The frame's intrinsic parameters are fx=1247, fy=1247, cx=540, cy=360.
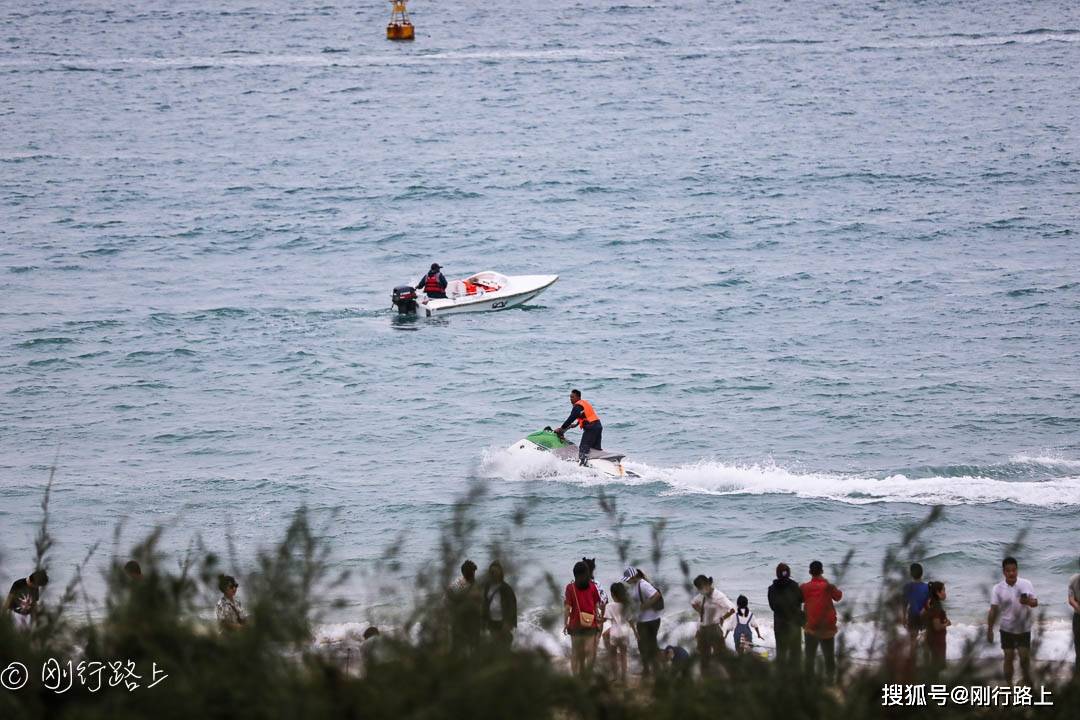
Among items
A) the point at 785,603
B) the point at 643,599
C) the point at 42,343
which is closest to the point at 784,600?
the point at 785,603

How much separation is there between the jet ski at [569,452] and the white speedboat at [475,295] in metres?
10.9

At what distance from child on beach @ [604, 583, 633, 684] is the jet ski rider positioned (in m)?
9.65

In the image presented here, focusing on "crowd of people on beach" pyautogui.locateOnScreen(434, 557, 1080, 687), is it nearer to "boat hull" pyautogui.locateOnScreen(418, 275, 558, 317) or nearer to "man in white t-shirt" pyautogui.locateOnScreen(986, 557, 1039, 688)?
"man in white t-shirt" pyautogui.locateOnScreen(986, 557, 1039, 688)

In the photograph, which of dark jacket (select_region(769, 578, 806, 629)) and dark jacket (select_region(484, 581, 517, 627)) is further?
dark jacket (select_region(769, 578, 806, 629))

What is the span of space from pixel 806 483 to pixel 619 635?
1250cm

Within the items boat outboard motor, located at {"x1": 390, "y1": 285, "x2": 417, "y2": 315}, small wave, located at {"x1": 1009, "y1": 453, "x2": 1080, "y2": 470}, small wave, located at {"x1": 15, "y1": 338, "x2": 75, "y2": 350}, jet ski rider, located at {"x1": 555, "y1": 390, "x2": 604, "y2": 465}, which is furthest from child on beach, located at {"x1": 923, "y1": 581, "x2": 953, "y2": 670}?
small wave, located at {"x1": 15, "y1": 338, "x2": 75, "y2": 350}

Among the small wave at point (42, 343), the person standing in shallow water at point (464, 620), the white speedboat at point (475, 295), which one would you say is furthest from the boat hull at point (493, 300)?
the person standing in shallow water at point (464, 620)

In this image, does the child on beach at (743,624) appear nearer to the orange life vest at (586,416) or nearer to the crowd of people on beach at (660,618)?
the crowd of people on beach at (660,618)

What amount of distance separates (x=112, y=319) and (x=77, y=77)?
146 feet

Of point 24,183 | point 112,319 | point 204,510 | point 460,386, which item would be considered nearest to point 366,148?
point 24,183

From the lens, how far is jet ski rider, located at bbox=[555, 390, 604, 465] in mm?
20781

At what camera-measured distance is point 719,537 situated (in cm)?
1925

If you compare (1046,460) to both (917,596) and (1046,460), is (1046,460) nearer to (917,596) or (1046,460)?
(1046,460)

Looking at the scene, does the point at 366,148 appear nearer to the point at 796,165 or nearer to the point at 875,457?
the point at 796,165
